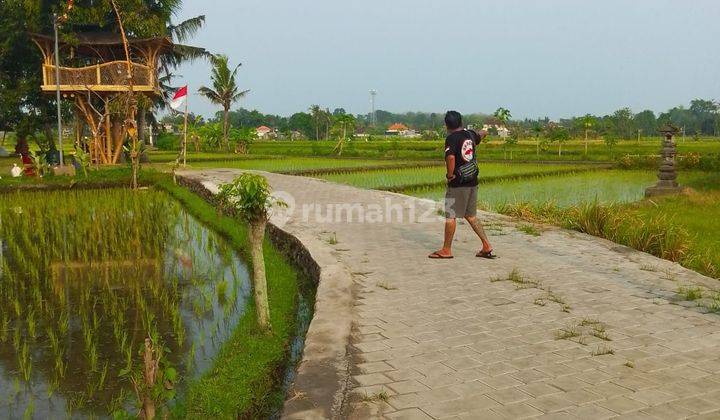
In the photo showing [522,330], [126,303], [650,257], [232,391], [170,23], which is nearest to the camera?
[232,391]

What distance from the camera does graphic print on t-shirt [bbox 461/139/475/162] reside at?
18.0 ft

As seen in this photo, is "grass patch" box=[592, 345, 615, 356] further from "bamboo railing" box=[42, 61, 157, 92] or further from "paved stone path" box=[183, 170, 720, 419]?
"bamboo railing" box=[42, 61, 157, 92]

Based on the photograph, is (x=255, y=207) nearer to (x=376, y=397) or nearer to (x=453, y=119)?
(x=376, y=397)

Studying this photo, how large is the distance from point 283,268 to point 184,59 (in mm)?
20588

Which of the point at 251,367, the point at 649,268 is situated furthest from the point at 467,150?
the point at 251,367

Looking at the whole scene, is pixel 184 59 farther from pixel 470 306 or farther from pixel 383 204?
pixel 470 306

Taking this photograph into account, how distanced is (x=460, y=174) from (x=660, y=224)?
8.49ft

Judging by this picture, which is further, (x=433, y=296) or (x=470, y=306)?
(x=433, y=296)

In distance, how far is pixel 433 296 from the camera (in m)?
4.44

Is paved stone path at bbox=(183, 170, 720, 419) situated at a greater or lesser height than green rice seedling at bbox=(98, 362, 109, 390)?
greater

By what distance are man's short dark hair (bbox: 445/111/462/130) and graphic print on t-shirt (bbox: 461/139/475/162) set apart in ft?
0.60

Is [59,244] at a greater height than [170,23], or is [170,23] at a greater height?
[170,23]

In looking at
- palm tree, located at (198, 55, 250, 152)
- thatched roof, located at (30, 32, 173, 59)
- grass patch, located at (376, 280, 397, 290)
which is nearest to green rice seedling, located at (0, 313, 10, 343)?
grass patch, located at (376, 280, 397, 290)

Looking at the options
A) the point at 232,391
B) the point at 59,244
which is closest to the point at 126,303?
the point at 232,391
